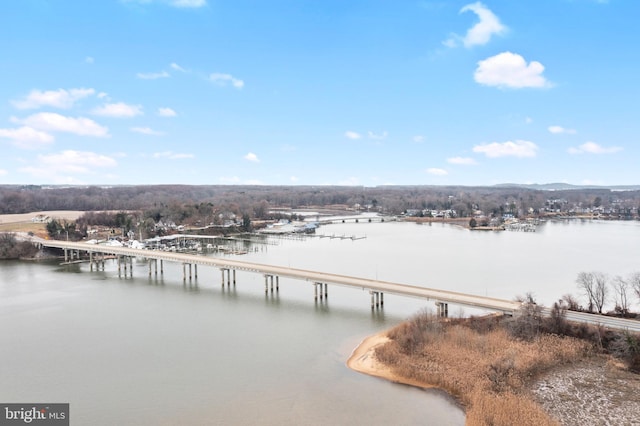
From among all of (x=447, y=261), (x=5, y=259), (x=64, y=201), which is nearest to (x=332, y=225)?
(x=447, y=261)

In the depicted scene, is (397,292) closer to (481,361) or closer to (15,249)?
(481,361)

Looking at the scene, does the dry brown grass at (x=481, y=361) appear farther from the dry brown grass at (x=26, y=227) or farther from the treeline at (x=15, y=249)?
the dry brown grass at (x=26, y=227)

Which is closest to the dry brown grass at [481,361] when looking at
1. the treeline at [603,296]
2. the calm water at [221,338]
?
the calm water at [221,338]

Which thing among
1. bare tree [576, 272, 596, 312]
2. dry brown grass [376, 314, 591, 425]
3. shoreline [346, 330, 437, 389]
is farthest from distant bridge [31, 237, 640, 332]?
shoreline [346, 330, 437, 389]

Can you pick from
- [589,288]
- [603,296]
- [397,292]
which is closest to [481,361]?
[397,292]

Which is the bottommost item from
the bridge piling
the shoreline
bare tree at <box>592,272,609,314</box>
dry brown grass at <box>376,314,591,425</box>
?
the shoreline

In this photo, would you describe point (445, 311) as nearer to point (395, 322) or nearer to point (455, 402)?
point (395, 322)

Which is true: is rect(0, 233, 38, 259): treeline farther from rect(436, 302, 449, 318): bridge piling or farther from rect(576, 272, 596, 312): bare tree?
rect(576, 272, 596, 312): bare tree
